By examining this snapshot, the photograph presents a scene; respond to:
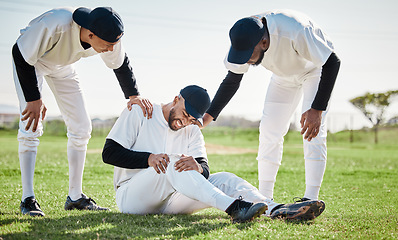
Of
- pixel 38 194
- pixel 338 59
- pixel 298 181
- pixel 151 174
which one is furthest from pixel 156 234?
pixel 298 181

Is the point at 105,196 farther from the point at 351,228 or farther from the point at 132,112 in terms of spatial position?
the point at 351,228

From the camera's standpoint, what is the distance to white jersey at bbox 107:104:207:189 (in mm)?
4094

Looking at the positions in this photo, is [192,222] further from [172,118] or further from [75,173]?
[75,173]

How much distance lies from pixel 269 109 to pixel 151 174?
174 centimetres

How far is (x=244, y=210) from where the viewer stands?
3.62m

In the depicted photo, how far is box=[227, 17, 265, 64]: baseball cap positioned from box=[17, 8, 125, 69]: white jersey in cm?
156

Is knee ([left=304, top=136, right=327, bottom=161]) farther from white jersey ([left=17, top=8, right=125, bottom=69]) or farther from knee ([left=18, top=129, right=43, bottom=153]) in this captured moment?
knee ([left=18, top=129, right=43, bottom=153])

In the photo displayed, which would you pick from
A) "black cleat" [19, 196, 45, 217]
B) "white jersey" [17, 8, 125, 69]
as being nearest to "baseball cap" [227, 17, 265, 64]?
"white jersey" [17, 8, 125, 69]

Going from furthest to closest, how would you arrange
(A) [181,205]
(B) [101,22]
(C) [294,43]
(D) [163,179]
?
(C) [294,43] < (A) [181,205] < (B) [101,22] < (D) [163,179]

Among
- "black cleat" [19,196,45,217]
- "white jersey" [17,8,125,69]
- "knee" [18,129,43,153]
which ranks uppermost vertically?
"white jersey" [17,8,125,69]

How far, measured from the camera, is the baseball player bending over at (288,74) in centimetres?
402

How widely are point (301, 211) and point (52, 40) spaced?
2.89 metres

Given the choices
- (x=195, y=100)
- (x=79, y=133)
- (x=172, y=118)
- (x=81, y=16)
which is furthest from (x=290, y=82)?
(x=79, y=133)

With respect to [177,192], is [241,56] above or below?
above
